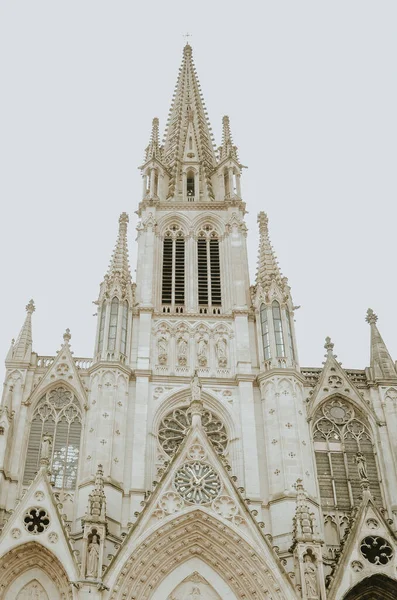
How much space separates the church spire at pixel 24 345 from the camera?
95.8 feet

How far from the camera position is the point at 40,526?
23406 millimetres

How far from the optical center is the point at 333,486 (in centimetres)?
2703

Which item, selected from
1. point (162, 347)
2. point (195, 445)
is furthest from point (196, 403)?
point (162, 347)

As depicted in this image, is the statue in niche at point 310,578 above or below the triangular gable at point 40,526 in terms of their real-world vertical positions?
below

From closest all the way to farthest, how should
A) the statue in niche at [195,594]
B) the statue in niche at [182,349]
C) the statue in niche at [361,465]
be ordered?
the statue in niche at [195,594] < the statue in niche at [361,465] < the statue in niche at [182,349]

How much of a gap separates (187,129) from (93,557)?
27.2 meters

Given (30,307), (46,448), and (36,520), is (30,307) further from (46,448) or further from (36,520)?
(36,520)

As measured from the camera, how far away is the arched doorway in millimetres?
22906

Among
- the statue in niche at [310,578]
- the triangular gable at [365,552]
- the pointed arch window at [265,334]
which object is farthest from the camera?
the pointed arch window at [265,334]

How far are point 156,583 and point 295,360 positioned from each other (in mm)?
10303

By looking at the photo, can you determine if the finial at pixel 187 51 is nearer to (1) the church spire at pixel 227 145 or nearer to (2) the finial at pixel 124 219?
(1) the church spire at pixel 227 145

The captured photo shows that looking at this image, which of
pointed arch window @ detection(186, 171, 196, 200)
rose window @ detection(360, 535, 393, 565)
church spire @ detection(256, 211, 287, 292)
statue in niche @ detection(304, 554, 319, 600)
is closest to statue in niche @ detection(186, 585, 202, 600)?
statue in niche @ detection(304, 554, 319, 600)

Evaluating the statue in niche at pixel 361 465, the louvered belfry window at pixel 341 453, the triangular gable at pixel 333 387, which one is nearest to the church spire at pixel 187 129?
the triangular gable at pixel 333 387

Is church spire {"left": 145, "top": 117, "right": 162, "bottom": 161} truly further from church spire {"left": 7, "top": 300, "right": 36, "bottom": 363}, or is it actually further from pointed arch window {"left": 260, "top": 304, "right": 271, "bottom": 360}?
pointed arch window {"left": 260, "top": 304, "right": 271, "bottom": 360}
